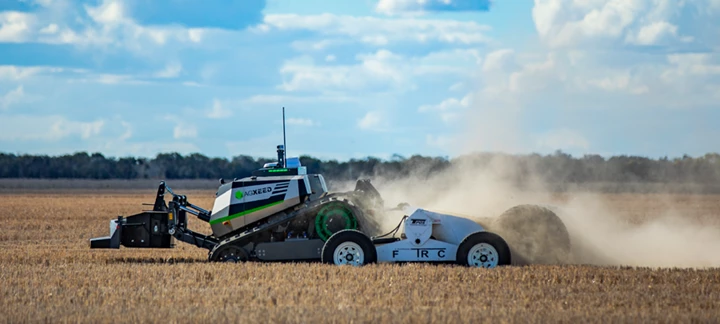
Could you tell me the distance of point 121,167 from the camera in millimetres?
125875

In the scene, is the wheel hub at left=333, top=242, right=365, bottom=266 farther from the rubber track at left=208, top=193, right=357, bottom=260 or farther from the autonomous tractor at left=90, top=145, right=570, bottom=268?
the rubber track at left=208, top=193, right=357, bottom=260

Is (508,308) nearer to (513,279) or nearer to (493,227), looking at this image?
(513,279)

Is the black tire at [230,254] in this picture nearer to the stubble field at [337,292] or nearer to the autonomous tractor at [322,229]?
the autonomous tractor at [322,229]

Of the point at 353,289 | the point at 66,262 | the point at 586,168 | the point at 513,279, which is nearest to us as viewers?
the point at 353,289

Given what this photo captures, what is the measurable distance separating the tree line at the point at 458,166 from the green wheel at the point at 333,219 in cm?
302

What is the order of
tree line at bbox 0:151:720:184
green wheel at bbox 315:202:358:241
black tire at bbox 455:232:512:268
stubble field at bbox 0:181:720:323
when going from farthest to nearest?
tree line at bbox 0:151:720:184 → green wheel at bbox 315:202:358:241 → black tire at bbox 455:232:512:268 → stubble field at bbox 0:181:720:323

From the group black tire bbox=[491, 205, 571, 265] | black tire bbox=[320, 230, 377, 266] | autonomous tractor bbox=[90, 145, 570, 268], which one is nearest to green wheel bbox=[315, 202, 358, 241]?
autonomous tractor bbox=[90, 145, 570, 268]

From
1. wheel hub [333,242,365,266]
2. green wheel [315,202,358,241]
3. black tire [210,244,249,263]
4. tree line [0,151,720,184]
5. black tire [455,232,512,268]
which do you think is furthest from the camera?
tree line [0,151,720,184]

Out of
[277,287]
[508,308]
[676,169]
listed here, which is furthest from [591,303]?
[676,169]

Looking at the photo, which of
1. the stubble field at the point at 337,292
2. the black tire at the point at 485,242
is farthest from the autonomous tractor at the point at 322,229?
the stubble field at the point at 337,292

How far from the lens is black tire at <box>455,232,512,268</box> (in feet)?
59.5

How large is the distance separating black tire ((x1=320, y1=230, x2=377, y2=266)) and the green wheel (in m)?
0.50

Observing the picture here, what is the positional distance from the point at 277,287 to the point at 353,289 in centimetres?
118

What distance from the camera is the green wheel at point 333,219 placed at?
1881 centimetres
